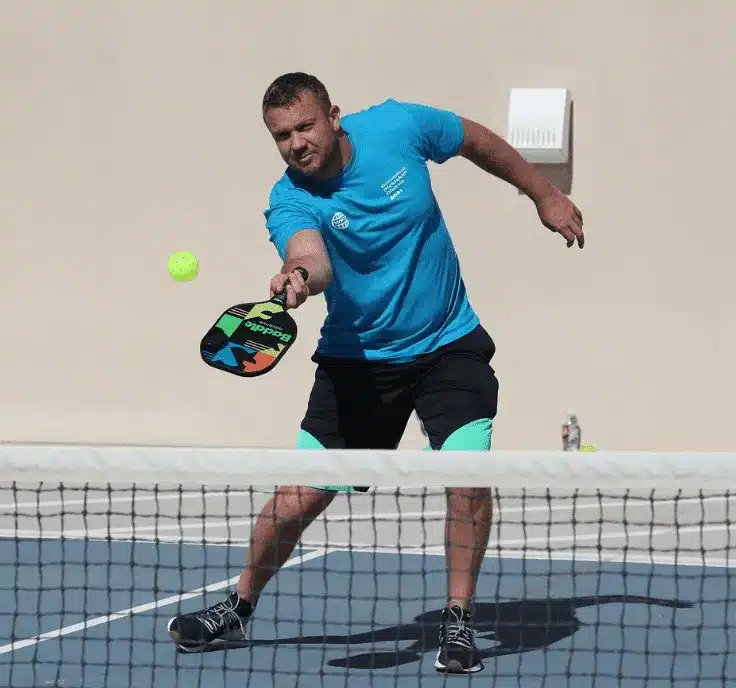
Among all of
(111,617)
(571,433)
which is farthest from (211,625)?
(571,433)

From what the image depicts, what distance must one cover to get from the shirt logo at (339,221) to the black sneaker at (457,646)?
1074 millimetres

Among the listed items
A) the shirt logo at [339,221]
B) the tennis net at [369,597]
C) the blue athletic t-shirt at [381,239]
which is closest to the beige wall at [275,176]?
the tennis net at [369,597]

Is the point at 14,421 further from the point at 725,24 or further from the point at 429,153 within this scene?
the point at 429,153

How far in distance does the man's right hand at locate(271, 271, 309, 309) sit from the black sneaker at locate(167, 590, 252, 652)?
995mm

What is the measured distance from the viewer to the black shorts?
3852 millimetres

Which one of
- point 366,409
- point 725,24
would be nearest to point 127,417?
point 725,24

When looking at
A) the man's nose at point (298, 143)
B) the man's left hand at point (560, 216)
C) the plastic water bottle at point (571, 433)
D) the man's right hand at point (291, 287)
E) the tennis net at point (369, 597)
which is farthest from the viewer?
the plastic water bottle at point (571, 433)

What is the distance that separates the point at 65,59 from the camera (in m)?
9.05

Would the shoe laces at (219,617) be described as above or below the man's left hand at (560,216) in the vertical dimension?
below

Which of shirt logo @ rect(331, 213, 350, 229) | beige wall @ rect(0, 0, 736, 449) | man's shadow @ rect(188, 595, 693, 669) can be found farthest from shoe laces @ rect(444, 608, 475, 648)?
beige wall @ rect(0, 0, 736, 449)

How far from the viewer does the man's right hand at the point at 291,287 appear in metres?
3.30

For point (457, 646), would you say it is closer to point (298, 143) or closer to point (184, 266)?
point (298, 143)

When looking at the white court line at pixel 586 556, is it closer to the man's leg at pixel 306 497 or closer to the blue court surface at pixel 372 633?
the blue court surface at pixel 372 633

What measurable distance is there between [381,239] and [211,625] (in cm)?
116
